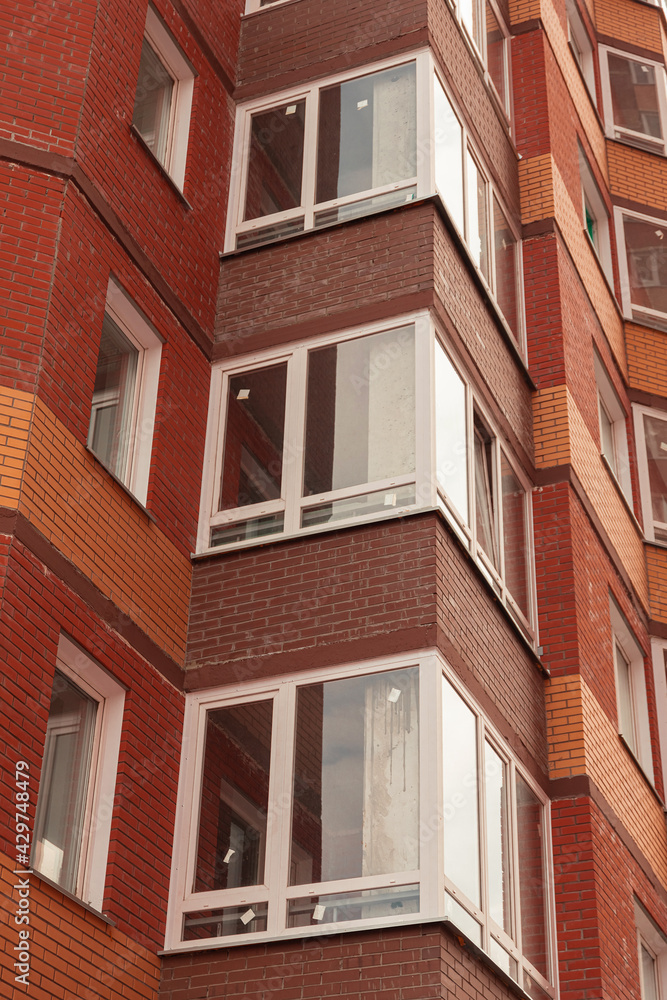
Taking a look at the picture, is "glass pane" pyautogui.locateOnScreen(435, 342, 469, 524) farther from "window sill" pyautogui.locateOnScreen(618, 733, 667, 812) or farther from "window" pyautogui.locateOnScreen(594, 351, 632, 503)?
"window" pyautogui.locateOnScreen(594, 351, 632, 503)

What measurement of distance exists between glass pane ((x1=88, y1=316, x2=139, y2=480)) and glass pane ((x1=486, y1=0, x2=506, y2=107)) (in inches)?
298

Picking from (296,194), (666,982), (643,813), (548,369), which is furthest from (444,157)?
(666,982)

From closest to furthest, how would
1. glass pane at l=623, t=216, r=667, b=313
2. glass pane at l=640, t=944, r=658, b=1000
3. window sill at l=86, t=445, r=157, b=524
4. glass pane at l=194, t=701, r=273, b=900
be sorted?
glass pane at l=194, t=701, r=273, b=900, window sill at l=86, t=445, r=157, b=524, glass pane at l=640, t=944, r=658, b=1000, glass pane at l=623, t=216, r=667, b=313

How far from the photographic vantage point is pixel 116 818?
30.7 feet

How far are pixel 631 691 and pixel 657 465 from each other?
12.9 ft

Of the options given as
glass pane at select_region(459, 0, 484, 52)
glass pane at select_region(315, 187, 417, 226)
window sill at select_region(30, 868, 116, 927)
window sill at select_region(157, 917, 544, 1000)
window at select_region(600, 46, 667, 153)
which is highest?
window at select_region(600, 46, 667, 153)

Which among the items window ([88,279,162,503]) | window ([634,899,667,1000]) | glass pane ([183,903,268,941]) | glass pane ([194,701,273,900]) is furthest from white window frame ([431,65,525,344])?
glass pane ([183,903,268,941])

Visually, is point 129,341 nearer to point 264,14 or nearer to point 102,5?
point 102,5

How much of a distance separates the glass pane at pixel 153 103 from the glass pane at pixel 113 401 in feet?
7.63

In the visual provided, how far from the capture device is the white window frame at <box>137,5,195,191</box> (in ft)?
41.8

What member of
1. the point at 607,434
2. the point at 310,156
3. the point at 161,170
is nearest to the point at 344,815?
the point at 161,170

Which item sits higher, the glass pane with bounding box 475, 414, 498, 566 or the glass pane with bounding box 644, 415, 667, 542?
the glass pane with bounding box 644, 415, 667, 542

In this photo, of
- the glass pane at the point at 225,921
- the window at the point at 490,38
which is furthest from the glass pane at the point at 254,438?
the window at the point at 490,38

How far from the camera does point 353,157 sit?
1292 centimetres
